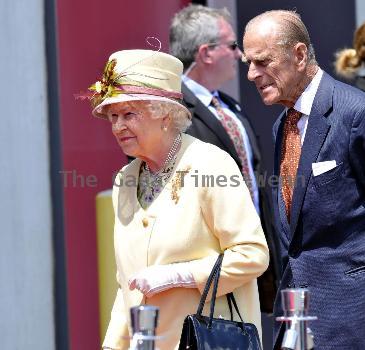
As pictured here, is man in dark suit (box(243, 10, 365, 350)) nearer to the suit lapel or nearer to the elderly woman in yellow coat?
the suit lapel

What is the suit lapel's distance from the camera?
4500 mm

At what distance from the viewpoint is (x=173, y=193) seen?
14.7ft

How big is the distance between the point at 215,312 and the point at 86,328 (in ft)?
8.43

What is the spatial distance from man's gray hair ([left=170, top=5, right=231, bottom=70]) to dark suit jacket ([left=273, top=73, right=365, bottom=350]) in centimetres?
245

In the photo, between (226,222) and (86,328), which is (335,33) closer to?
(86,328)

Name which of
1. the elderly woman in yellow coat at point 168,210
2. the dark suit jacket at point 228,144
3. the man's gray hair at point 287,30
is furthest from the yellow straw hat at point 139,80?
the dark suit jacket at point 228,144

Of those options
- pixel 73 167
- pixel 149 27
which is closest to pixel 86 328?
pixel 73 167

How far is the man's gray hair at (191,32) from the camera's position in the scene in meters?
6.94

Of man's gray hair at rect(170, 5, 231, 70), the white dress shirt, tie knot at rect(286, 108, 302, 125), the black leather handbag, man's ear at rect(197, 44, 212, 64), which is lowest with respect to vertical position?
the black leather handbag

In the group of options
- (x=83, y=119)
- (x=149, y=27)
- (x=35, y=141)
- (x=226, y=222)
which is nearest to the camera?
(x=226, y=222)

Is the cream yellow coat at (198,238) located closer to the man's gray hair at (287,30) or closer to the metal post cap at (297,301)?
the man's gray hair at (287,30)

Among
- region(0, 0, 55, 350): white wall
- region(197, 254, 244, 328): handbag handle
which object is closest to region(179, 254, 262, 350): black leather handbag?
region(197, 254, 244, 328): handbag handle

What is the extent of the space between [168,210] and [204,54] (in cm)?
261

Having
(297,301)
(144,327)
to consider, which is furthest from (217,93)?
(144,327)
